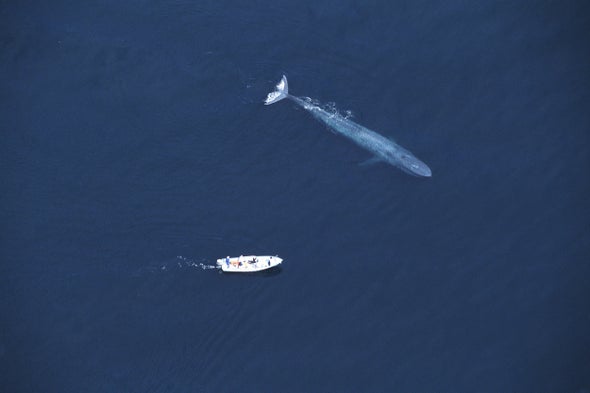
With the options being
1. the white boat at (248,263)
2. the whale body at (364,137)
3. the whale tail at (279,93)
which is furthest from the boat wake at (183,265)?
the whale body at (364,137)

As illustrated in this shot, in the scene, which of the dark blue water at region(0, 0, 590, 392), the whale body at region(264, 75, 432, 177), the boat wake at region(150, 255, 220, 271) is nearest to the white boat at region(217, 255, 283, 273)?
the dark blue water at region(0, 0, 590, 392)

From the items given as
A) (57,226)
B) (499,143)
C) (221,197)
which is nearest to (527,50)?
(499,143)

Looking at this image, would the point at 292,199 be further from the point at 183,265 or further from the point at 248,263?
the point at 183,265

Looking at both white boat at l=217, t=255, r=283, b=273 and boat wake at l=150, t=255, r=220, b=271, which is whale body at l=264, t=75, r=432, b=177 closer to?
white boat at l=217, t=255, r=283, b=273

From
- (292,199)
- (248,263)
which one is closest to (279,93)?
(292,199)

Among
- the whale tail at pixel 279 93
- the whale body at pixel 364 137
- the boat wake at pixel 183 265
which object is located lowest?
the boat wake at pixel 183 265

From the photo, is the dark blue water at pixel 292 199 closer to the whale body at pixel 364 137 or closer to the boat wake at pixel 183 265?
the boat wake at pixel 183 265
